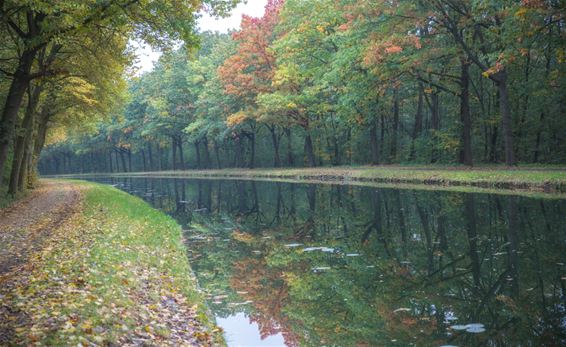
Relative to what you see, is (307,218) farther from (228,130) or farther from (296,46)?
(228,130)

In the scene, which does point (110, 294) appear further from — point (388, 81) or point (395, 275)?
point (388, 81)

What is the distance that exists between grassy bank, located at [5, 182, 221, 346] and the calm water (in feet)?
2.33

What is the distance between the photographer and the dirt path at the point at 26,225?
11.5m

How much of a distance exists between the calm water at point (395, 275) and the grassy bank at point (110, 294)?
0.71 metres

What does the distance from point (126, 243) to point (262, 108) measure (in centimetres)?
3635

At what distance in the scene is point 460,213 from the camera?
17375 mm


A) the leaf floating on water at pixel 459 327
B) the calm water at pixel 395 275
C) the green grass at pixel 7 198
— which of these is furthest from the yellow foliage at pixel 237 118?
the leaf floating on water at pixel 459 327

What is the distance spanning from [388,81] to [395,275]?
23561mm

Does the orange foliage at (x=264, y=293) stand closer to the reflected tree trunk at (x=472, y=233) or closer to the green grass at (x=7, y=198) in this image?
the reflected tree trunk at (x=472, y=233)

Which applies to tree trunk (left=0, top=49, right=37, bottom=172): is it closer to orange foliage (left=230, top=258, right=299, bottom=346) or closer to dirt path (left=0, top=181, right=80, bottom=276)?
dirt path (left=0, top=181, right=80, bottom=276)

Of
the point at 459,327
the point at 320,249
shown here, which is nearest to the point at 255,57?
the point at 320,249

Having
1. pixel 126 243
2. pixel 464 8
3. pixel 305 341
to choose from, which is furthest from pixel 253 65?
pixel 305 341

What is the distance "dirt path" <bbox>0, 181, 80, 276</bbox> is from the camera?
453 inches

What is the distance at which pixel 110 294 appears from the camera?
25.5ft
